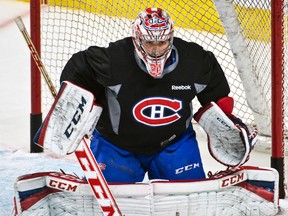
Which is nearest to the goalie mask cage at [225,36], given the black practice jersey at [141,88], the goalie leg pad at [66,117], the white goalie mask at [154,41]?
the black practice jersey at [141,88]

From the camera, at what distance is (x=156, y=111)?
2596 millimetres

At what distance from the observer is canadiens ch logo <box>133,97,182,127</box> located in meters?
2.58

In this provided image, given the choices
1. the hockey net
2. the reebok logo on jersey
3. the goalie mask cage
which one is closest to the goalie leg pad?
the hockey net

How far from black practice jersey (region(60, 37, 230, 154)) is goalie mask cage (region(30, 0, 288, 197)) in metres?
0.43

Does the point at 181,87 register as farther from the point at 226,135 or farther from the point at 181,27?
the point at 181,27

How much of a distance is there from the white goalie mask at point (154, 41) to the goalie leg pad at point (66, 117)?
0.71 feet

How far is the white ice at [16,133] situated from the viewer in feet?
11.1

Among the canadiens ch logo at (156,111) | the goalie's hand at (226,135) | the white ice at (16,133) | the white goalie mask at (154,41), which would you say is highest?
the white goalie mask at (154,41)

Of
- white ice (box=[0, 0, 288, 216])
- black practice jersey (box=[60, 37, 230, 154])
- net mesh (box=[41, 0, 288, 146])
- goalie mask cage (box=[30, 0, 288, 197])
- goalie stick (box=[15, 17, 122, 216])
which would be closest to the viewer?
goalie stick (box=[15, 17, 122, 216])

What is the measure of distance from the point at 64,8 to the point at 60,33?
13cm

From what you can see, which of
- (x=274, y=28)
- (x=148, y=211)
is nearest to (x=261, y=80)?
(x=274, y=28)

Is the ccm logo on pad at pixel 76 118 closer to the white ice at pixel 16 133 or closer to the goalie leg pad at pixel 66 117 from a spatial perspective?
the goalie leg pad at pixel 66 117

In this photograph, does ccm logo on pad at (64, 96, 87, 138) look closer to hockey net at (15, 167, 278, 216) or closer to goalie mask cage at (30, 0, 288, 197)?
hockey net at (15, 167, 278, 216)

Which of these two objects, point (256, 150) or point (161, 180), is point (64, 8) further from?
point (161, 180)
